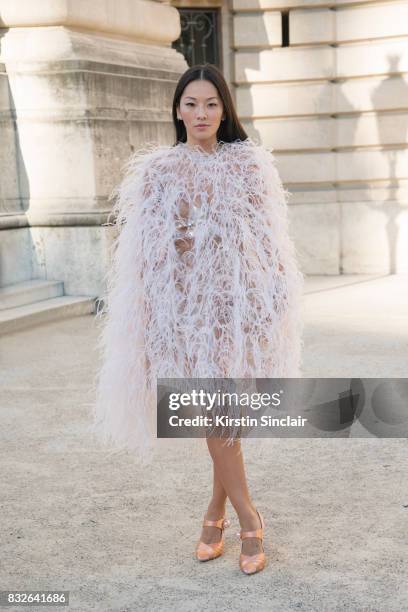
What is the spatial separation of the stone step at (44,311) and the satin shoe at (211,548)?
15.7 feet

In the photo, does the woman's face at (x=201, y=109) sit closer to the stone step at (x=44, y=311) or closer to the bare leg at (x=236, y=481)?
the bare leg at (x=236, y=481)

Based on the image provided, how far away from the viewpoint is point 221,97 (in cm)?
327

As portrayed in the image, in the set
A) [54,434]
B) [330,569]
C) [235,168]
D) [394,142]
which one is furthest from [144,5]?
[330,569]

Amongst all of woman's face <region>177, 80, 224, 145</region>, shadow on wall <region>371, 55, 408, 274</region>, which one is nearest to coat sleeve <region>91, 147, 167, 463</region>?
woman's face <region>177, 80, 224, 145</region>

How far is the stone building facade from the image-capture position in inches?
348

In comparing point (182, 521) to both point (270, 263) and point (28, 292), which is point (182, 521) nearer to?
point (270, 263)

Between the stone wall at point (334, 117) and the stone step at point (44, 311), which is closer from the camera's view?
the stone step at point (44, 311)

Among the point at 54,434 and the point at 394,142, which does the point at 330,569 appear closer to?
the point at 54,434

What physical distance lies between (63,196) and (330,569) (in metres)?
6.46

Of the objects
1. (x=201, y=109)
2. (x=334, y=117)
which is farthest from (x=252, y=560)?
(x=334, y=117)

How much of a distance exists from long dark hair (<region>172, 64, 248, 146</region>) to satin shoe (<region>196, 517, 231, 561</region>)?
1.51 metres

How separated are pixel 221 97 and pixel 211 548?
1.74m

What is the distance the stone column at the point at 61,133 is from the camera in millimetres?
8758

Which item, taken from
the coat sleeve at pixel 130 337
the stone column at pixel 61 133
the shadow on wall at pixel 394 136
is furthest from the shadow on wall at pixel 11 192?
the coat sleeve at pixel 130 337
